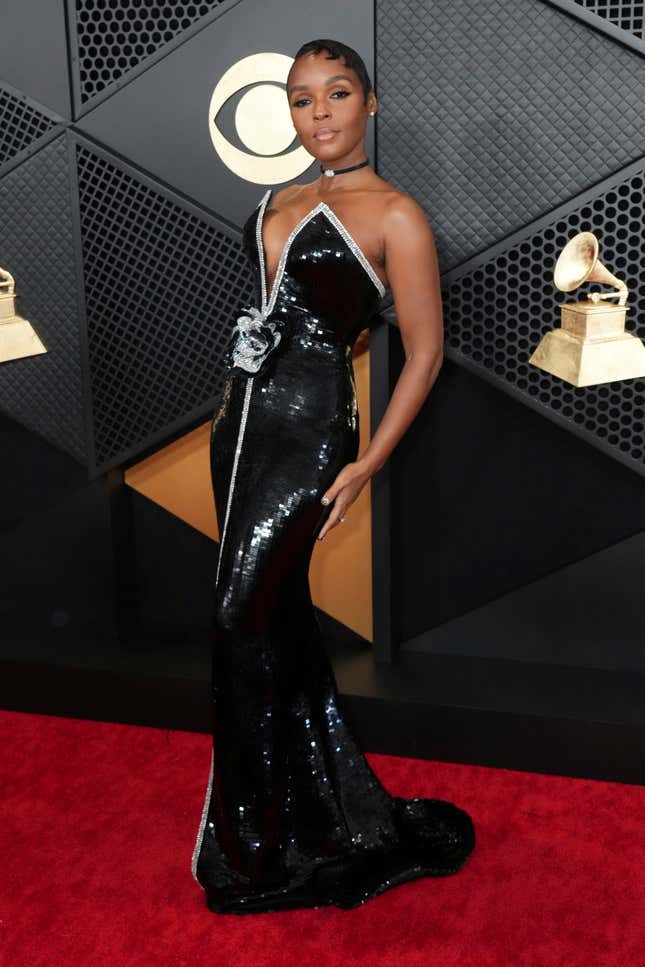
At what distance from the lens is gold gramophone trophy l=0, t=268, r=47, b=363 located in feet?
8.46

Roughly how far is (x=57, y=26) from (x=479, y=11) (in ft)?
4.02

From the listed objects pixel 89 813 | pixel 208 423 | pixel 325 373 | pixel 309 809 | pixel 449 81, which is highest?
pixel 449 81

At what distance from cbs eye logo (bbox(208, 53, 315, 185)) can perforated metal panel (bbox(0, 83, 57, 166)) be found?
55cm

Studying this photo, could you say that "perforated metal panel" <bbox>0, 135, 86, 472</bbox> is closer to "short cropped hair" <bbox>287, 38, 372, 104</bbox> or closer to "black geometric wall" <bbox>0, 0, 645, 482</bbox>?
"black geometric wall" <bbox>0, 0, 645, 482</bbox>

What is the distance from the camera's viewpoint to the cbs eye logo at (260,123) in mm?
2793

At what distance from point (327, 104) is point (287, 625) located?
1104 mm

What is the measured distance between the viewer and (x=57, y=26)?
2.96m

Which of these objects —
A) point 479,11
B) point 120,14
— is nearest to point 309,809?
point 479,11

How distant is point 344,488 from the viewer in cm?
214

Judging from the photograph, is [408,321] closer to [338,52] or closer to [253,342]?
[253,342]

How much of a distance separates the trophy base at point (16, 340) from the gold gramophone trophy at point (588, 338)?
1.29 meters

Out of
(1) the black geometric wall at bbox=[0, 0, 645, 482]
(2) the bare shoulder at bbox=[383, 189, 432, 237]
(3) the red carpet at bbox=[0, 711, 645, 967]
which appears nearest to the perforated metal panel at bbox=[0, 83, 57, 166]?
(1) the black geometric wall at bbox=[0, 0, 645, 482]

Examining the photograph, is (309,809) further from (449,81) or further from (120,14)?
(120,14)

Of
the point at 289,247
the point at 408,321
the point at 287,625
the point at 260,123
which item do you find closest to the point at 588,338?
the point at 408,321
